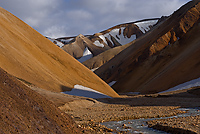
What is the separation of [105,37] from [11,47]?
396ft

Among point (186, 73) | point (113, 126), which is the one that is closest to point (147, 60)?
point (186, 73)

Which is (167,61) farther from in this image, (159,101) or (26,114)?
(26,114)

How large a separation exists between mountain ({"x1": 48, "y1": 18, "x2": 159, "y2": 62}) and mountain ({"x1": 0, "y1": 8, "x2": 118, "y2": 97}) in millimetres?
86410

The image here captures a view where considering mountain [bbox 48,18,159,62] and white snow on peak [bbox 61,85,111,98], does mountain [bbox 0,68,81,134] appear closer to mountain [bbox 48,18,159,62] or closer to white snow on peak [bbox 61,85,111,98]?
white snow on peak [bbox 61,85,111,98]

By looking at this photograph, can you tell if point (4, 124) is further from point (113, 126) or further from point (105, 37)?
point (105, 37)

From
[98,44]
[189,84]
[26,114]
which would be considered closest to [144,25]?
[98,44]

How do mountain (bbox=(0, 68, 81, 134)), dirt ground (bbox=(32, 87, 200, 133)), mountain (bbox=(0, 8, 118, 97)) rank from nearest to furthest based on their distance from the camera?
mountain (bbox=(0, 68, 81, 134)) → dirt ground (bbox=(32, 87, 200, 133)) → mountain (bbox=(0, 8, 118, 97))

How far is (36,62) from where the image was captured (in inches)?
1121

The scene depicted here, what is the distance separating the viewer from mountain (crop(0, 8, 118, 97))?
2511 cm

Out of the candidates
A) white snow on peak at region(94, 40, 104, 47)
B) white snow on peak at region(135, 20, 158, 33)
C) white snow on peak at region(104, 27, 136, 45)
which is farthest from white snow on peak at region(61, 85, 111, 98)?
white snow on peak at region(135, 20, 158, 33)

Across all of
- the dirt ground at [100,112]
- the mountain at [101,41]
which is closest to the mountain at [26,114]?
the dirt ground at [100,112]

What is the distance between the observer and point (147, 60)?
59.8 m

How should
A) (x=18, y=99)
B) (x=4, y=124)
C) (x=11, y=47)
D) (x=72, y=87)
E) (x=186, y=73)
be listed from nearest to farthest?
(x=4, y=124) < (x=18, y=99) < (x=11, y=47) < (x=72, y=87) < (x=186, y=73)

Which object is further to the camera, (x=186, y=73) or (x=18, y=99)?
(x=186, y=73)
